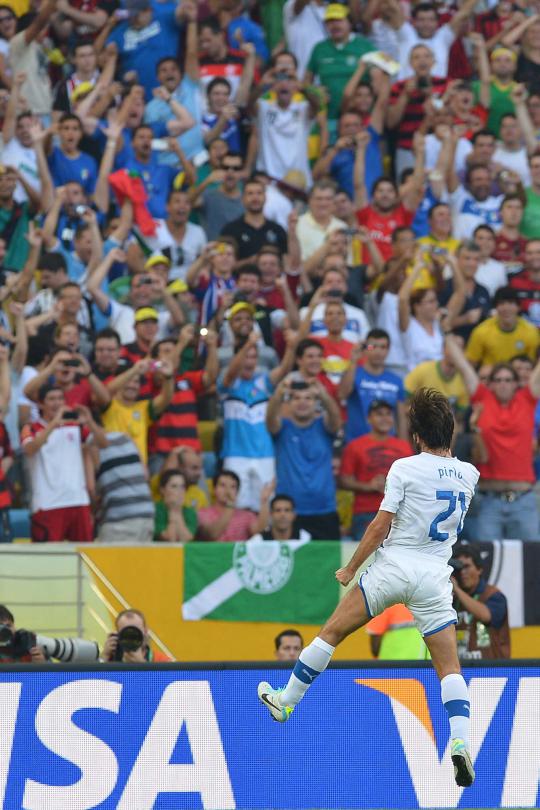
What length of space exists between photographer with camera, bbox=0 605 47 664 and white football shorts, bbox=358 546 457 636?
7.83ft

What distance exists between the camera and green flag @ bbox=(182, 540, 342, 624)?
13.9m

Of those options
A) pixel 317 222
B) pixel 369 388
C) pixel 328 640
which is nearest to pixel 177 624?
pixel 369 388

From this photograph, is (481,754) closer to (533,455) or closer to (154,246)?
(533,455)

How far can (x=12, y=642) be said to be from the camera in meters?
10.4

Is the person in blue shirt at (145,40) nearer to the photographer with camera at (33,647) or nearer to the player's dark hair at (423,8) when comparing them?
the player's dark hair at (423,8)

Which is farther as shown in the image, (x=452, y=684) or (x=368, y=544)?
(x=452, y=684)

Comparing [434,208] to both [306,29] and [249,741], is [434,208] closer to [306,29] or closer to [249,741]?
[306,29]

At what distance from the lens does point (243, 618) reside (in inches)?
555

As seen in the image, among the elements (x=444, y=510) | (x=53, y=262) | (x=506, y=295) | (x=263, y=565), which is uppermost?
(x=444, y=510)

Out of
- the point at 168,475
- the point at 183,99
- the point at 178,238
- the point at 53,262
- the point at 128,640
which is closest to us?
the point at 128,640

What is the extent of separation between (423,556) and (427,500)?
0.31m

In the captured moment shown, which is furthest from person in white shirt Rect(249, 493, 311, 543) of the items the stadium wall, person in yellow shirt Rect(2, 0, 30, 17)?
A: person in yellow shirt Rect(2, 0, 30, 17)

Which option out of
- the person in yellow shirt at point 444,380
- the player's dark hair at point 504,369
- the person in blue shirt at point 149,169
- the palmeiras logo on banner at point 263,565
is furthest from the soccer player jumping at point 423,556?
the person in blue shirt at point 149,169

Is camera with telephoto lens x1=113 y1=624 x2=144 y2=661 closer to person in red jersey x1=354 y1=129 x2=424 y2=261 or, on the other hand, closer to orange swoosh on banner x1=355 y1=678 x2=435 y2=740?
orange swoosh on banner x1=355 y1=678 x2=435 y2=740
